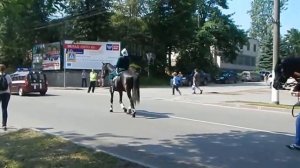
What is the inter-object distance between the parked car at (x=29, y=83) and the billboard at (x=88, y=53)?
17252 mm

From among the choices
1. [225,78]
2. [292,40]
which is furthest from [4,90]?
[292,40]

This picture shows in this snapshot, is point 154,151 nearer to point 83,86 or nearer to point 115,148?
point 115,148

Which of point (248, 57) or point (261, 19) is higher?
point (261, 19)

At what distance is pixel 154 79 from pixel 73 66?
1153cm

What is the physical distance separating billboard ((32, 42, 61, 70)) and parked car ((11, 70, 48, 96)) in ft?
62.2

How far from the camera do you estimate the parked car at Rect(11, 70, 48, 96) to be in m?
29.8

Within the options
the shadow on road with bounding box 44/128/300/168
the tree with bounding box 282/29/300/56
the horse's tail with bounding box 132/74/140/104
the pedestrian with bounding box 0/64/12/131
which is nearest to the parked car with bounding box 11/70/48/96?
the horse's tail with bounding box 132/74/140/104

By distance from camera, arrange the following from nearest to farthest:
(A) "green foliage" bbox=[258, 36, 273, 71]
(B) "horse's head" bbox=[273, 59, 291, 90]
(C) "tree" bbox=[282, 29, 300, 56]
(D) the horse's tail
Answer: (B) "horse's head" bbox=[273, 59, 291, 90] → (D) the horse's tail → (A) "green foliage" bbox=[258, 36, 273, 71] → (C) "tree" bbox=[282, 29, 300, 56]

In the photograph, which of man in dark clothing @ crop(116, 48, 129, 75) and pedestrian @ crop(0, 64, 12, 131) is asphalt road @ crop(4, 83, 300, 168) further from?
man in dark clothing @ crop(116, 48, 129, 75)

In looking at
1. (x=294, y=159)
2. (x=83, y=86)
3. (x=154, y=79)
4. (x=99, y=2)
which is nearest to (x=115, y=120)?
(x=294, y=159)

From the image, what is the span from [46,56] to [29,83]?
72.5 feet

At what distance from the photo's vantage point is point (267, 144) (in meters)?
11.0

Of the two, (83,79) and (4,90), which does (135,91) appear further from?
(83,79)

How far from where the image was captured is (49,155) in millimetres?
9156
